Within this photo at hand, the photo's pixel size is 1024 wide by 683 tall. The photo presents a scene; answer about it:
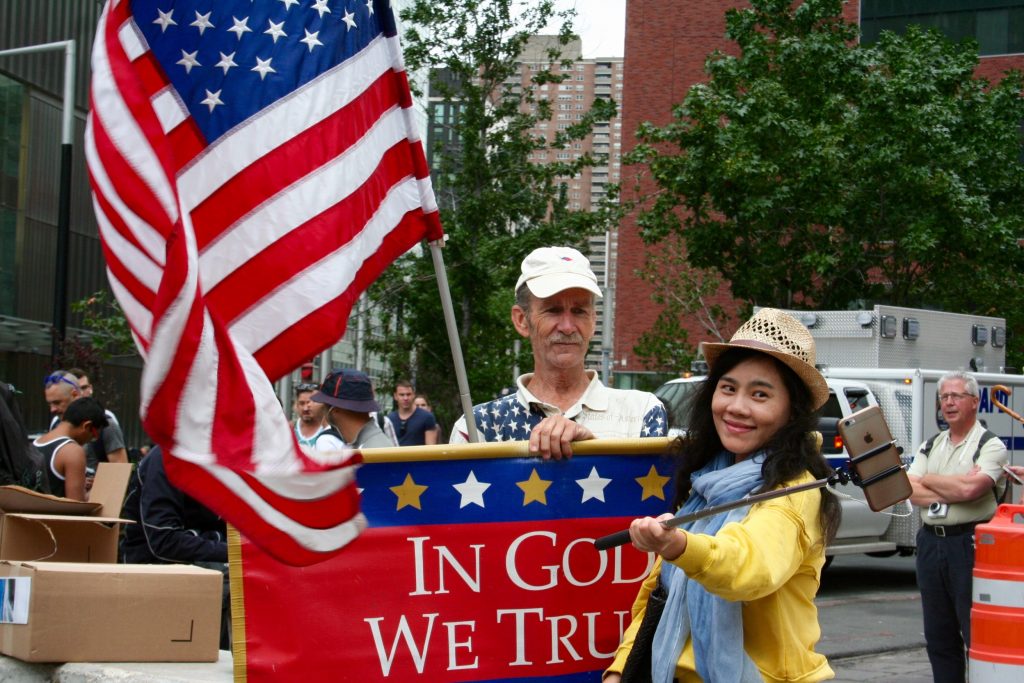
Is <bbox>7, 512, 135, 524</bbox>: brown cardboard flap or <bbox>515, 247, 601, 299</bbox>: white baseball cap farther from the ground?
<bbox>515, 247, 601, 299</bbox>: white baseball cap

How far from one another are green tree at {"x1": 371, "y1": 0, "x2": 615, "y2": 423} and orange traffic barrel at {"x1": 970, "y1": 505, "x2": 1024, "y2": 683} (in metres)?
12.3

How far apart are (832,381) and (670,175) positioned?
1122 centimetres

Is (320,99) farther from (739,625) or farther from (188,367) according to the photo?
(739,625)

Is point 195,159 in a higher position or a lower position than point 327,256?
higher

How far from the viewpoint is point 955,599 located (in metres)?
7.70

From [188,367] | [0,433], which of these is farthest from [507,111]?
[188,367]

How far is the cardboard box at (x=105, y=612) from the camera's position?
5.82 metres

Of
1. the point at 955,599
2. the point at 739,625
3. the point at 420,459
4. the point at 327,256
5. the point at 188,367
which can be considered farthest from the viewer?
the point at 955,599

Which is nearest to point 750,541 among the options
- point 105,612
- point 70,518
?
point 105,612

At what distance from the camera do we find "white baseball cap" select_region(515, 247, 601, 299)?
4.08m

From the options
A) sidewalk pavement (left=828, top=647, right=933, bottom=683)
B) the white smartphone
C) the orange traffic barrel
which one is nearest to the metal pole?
sidewalk pavement (left=828, top=647, right=933, bottom=683)

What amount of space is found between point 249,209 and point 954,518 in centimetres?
530

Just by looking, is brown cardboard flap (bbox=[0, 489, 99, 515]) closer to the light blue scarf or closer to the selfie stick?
the light blue scarf

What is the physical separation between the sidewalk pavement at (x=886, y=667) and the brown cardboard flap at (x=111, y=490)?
5158 millimetres
